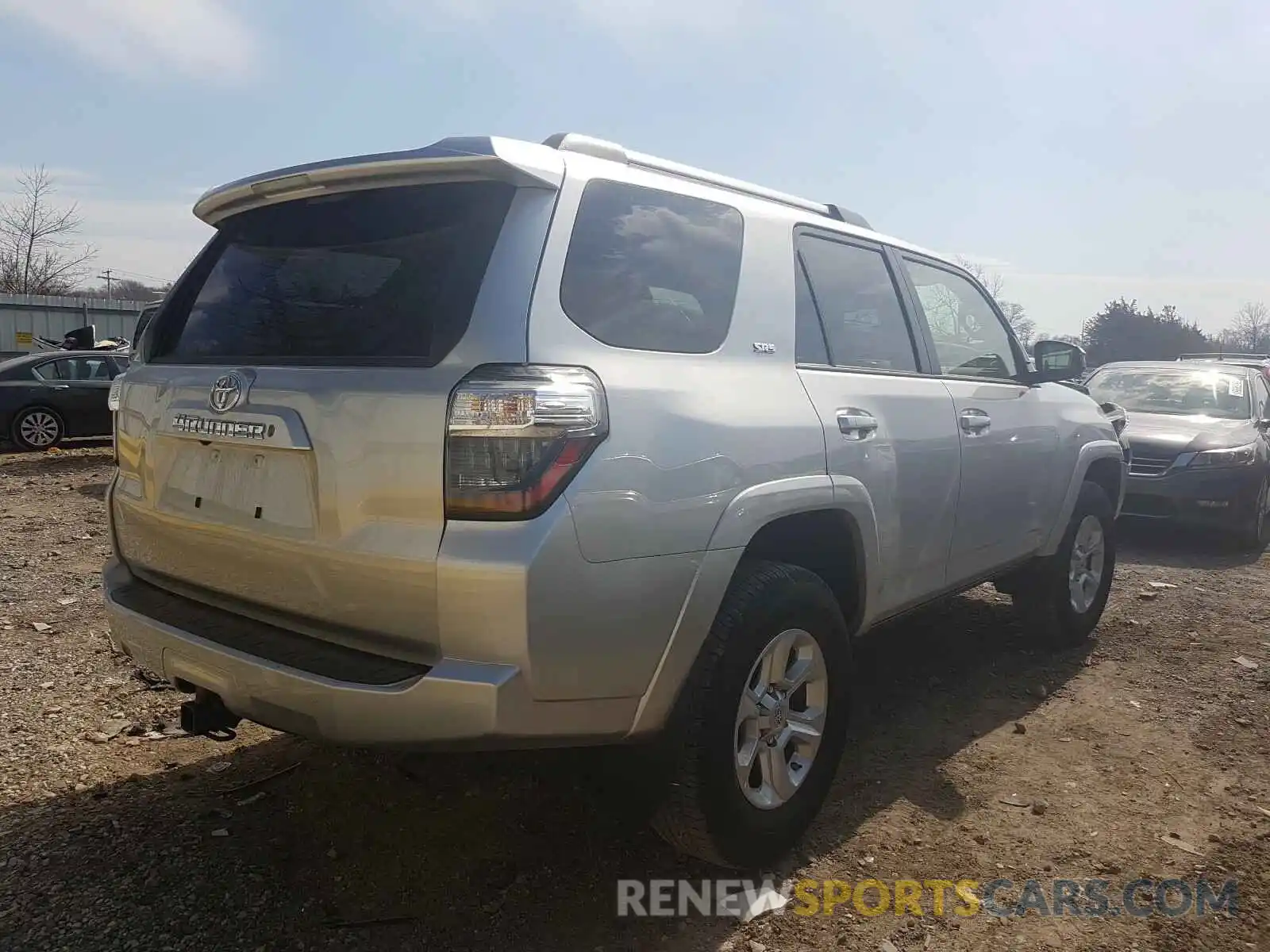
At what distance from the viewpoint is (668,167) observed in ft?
9.08

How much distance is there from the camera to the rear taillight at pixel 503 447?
1973mm

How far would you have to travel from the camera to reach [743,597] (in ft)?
8.09

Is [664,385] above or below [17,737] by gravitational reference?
above

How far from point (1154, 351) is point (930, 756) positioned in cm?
5371

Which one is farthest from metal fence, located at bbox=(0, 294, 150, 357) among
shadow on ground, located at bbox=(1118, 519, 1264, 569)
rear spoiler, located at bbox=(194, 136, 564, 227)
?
rear spoiler, located at bbox=(194, 136, 564, 227)

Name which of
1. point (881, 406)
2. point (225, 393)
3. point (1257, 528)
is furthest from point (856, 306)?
point (1257, 528)

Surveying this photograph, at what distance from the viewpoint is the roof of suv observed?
7.16 ft

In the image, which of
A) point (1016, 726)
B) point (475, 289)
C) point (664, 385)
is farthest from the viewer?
point (1016, 726)

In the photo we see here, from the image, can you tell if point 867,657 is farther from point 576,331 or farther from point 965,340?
point 576,331

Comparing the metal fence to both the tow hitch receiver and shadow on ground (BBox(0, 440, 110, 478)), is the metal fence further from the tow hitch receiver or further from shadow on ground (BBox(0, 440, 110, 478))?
the tow hitch receiver

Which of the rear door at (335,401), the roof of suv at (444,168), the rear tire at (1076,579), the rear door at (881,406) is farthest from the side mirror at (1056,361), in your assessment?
the rear door at (335,401)

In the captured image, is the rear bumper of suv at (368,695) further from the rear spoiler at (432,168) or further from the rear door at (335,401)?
the rear spoiler at (432,168)

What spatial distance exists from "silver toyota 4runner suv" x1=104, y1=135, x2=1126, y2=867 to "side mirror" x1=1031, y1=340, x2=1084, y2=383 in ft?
5.75

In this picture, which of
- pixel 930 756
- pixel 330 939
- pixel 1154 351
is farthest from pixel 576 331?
pixel 1154 351
